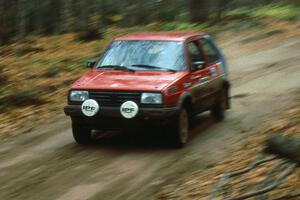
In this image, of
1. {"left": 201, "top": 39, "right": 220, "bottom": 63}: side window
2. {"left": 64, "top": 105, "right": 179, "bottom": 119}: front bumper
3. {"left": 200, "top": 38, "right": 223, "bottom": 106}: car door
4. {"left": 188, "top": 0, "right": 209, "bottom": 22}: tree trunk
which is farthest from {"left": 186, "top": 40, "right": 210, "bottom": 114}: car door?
{"left": 188, "top": 0, "right": 209, "bottom": 22}: tree trunk

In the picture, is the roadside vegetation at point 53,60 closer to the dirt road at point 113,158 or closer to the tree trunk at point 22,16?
the dirt road at point 113,158

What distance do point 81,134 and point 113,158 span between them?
3.54ft

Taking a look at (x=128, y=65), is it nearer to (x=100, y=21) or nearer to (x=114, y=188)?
(x=114, y=188)

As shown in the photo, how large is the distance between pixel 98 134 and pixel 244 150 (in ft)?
9.44

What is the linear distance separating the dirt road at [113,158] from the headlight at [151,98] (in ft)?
2.75

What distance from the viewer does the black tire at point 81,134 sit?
9.12 metres

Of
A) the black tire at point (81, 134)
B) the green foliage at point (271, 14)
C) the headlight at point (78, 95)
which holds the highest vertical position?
the headlight at point (78, 95)

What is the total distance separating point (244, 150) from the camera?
841 cm

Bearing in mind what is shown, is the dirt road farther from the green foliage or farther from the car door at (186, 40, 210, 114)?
the green foliage

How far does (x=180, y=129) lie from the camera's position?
8.88 metres

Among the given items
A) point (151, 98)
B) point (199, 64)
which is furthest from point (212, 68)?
point (151, 98)

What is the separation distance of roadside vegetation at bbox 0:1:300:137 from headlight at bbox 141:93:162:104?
3.60 meters

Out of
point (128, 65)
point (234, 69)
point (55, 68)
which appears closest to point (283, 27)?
point (234, 69)

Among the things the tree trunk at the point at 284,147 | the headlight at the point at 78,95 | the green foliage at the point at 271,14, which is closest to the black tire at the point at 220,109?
the headlight at the point at 78,95
